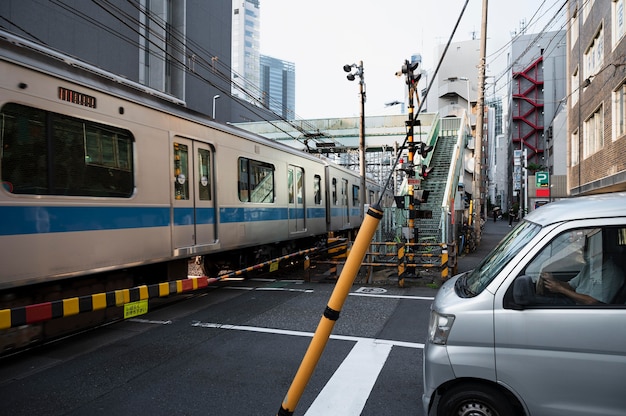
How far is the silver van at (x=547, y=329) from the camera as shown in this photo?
2.63m

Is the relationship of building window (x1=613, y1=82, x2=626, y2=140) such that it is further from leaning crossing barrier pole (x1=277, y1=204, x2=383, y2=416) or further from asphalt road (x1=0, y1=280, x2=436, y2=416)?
leaning crossing barrier pole (x1=277, y1=204, x2=383, y2=416)

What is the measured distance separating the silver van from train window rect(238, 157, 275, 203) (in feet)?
22.2

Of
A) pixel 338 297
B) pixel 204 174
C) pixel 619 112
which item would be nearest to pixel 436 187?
pixel 619 112

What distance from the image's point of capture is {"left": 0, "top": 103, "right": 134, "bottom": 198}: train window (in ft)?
15.5

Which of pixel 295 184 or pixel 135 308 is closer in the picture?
pixel 135 308

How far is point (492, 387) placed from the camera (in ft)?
9.55

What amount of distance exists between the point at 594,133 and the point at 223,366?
18.2 meters

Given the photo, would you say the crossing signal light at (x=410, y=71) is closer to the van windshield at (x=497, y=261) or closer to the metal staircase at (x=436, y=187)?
the metal staircase at (x=436, y=187)

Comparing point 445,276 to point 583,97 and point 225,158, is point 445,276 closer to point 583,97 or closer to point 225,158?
point 225,158

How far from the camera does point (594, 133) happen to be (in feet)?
57.1

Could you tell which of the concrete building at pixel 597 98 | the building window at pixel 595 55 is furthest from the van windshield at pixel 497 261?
the building window at pixel 595 55

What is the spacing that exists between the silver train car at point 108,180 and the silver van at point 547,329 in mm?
4399

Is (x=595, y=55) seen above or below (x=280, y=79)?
below

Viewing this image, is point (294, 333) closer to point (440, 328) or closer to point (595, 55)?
point (440, 328)
